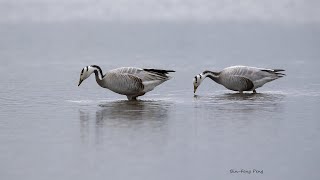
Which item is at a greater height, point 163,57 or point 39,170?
point 163,57

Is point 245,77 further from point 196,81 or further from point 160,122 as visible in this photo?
point 160,122

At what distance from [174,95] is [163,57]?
9.02m

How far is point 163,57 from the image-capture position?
2588 cm

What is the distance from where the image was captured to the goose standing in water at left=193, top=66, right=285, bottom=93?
1711 centimetres

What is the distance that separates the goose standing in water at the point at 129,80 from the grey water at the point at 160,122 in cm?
24

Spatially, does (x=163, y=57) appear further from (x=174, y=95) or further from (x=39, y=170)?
(x=39, y=170)

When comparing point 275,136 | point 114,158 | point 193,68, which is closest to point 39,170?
point 114,158

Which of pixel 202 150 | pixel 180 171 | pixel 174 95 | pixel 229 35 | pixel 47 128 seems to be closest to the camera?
pixel 180 171

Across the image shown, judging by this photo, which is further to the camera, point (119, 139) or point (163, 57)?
point (163, 57)

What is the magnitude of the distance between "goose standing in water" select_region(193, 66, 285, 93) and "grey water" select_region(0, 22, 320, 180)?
0.23 m

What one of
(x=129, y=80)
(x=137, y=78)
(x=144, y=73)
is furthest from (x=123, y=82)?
(x=144, y=73)

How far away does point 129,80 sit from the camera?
16.1 metres

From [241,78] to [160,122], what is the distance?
4.25m

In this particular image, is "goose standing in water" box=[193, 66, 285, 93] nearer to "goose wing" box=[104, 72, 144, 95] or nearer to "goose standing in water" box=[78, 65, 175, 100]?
"goose standing in water" box=[78, 65, 175, 100]
